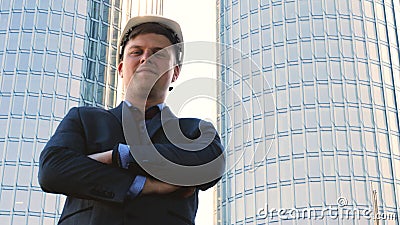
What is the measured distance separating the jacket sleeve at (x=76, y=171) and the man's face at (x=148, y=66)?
26 cm

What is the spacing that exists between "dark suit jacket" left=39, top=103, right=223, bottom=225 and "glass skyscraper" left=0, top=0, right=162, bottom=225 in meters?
48.0

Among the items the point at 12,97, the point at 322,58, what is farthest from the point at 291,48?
the point at 12,97

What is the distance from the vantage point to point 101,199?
7.23 feet

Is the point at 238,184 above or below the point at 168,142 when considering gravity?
above

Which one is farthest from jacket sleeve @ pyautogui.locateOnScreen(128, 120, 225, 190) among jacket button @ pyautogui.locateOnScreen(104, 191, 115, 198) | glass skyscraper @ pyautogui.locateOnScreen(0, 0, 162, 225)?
glass skyscraper @ pyautogui.locateOnScreen(0, 0, 162, 225)

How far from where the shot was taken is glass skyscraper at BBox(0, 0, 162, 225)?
1943 inches

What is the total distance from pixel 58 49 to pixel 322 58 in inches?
866

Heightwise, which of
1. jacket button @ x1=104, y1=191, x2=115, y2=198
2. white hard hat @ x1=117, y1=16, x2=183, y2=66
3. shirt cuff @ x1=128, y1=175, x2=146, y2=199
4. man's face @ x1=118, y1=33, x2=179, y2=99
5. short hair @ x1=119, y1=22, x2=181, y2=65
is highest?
white hard hat @ x1=117, y1=16, x2=183, y2=66

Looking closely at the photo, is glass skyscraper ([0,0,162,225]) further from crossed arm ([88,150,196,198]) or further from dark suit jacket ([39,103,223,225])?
crossed arm ([88,150,196,198])

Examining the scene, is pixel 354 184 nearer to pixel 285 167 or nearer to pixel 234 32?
pixel 285 167

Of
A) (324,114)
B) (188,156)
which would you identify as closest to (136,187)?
(188,156)

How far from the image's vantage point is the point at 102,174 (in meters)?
2.28

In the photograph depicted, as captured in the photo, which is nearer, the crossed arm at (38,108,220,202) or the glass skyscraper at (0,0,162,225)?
the crossed arm at (38,108,220,202)

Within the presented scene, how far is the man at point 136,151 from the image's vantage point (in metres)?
2.22
